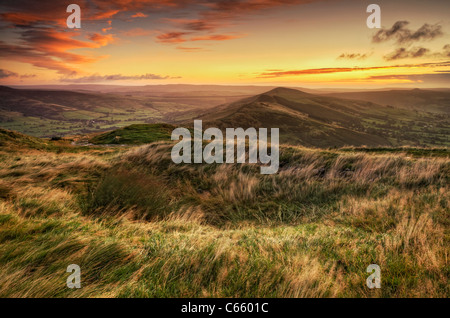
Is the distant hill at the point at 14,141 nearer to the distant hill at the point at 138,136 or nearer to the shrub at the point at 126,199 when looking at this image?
the distant hill at the point at 138,136

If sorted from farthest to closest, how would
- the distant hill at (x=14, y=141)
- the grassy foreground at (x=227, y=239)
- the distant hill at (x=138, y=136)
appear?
the distant hill at (x=138, y=136)
the distant hill at (x=14, y=141)
the grassy foreground at (x=227, y=239)

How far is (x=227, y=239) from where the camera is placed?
13.6ft

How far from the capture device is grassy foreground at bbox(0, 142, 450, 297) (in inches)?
105

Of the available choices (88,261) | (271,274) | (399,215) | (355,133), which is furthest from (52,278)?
(355,133)

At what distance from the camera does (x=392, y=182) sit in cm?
847

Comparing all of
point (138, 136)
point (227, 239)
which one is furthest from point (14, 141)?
point (227, 239)

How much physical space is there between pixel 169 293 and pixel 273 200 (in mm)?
6277

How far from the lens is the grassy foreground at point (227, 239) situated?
2.67m

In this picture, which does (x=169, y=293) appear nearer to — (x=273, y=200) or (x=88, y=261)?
(x=88, y=261)

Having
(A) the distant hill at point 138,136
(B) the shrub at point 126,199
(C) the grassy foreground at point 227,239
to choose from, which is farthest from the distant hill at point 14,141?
(B) the shrub at point 126,199

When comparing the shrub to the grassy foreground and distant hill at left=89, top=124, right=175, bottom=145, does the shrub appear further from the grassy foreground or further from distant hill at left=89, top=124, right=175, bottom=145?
distant hill at left=89, top=124, right=175, bottom=145

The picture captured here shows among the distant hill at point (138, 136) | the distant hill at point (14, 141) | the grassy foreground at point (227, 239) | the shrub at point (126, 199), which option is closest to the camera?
the grassy foreground at point (227, 239)

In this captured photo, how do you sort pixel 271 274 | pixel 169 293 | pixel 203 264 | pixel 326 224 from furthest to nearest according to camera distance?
pixel 326 224 → pixel 203 264 → pixel 271 274 → pixel 169 293

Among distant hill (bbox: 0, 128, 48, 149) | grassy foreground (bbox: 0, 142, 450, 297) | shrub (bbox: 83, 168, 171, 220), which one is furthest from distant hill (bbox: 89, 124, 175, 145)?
shrub (bbox: 83, 168, 171, 220)
